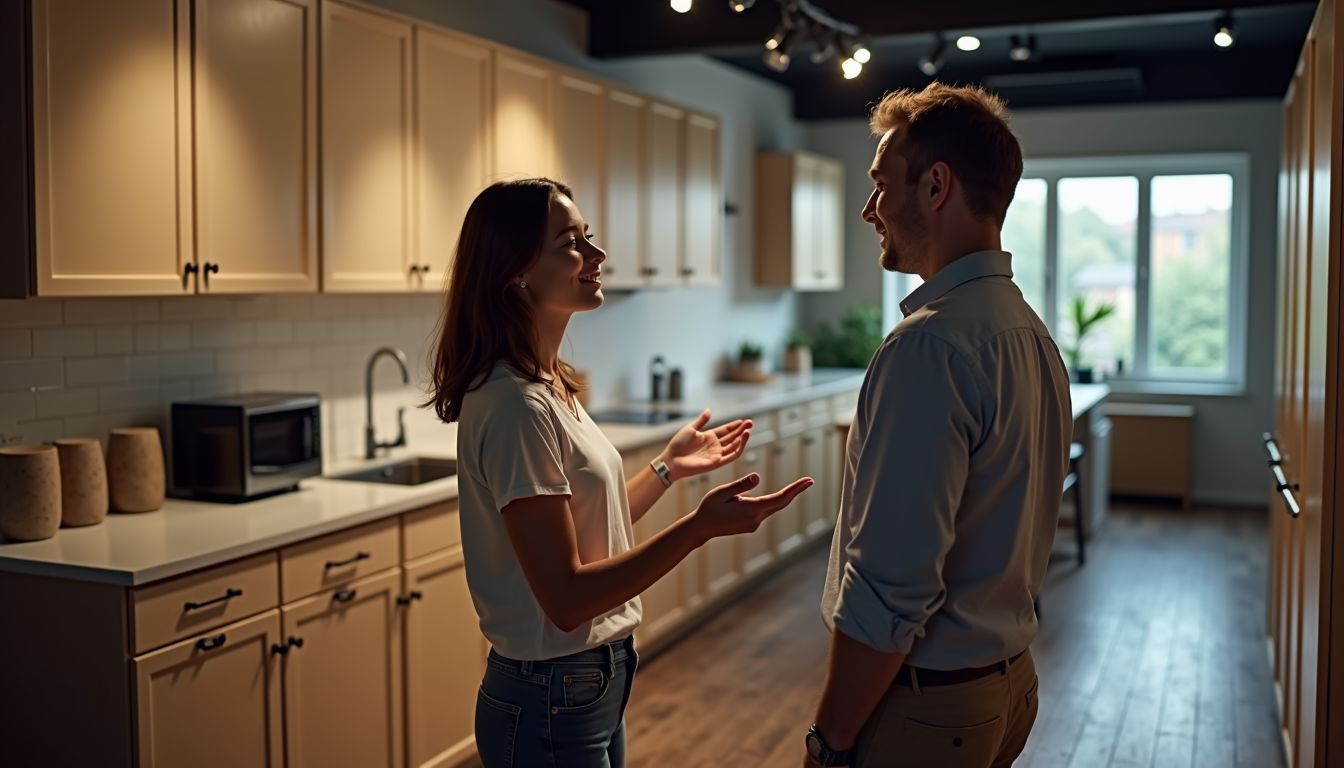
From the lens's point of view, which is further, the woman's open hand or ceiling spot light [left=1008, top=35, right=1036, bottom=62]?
ceiling spot light [left=1008, top=35, right=1036, bottom=62]

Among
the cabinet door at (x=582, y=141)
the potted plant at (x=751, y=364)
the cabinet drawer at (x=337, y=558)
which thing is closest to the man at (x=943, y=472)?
the cabinet drawer at (x=337, y=558)

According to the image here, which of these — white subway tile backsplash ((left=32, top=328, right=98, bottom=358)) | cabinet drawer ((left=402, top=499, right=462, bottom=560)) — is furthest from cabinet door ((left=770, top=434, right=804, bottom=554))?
white subway tile backsplash ((left=32, top=328, right=98, bottom=358))

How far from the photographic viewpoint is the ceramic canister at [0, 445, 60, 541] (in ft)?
9.02

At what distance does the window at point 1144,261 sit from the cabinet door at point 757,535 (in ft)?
10.1

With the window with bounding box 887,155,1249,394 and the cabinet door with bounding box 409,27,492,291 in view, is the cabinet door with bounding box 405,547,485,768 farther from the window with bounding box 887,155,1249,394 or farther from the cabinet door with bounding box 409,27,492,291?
the window with bounding box 887,155,1249,394

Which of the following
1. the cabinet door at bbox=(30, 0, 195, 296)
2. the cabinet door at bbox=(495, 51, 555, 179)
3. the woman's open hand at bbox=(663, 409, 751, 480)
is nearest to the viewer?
the woman's open hand at bbox=(663, 409, 751, 480)

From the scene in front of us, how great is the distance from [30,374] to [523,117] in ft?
6.41

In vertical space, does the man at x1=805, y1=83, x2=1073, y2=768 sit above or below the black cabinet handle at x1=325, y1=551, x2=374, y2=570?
above

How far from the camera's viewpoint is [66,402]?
10.2 feet

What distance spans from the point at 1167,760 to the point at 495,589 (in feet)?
9.14

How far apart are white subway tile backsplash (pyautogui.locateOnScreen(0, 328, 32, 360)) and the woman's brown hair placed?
1652 mm

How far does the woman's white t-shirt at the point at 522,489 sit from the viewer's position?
174 centimetres

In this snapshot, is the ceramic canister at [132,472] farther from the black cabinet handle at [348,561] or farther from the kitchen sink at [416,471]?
the kitchen sink at [416,471]

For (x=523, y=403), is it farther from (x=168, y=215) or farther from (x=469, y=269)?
(x=168, y=215)
